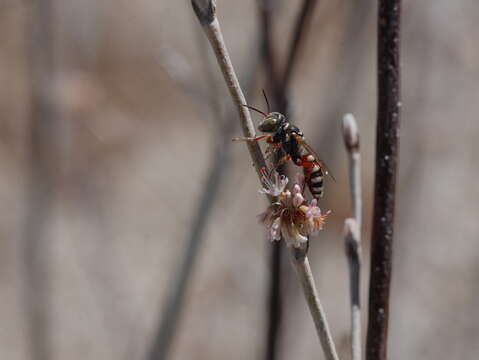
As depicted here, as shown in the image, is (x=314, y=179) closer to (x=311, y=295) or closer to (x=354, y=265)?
(x=354, y=265)

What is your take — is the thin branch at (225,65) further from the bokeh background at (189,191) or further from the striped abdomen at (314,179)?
the bokeh background at (189,191)

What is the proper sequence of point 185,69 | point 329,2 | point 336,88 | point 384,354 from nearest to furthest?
point 384,354 → point 185,69 → point 336,88 → point 329,2

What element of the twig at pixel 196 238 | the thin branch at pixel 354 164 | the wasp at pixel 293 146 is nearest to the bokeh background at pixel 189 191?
the twig at pixel 196 238

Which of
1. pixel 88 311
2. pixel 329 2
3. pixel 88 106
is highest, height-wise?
pixel 329 2

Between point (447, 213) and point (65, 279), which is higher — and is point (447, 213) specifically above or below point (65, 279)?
above

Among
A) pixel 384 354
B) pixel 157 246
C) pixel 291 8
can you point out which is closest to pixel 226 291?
pixel 157 246

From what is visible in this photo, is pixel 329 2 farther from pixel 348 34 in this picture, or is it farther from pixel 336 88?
pixel 348 34
